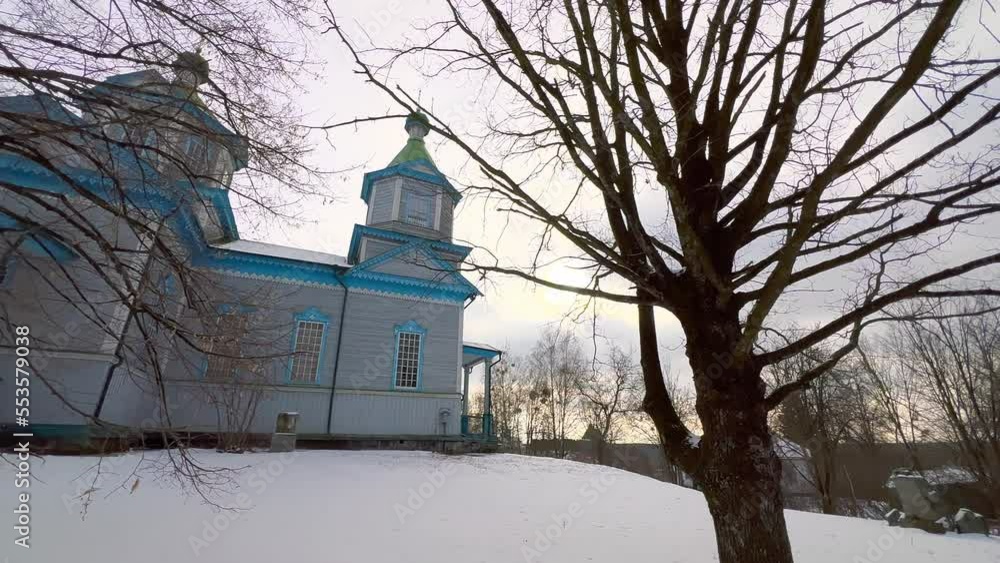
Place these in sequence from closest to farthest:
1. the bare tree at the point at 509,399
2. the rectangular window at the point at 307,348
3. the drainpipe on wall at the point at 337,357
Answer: the drainpipe on wall at the point at 337,357 < the rectangular window at the point at 307,348 < the bare tree at the point at 509,399

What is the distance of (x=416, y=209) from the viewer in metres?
17.7

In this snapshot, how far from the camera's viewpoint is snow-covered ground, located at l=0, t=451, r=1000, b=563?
414 centimetres

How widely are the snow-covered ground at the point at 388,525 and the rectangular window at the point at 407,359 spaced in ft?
19.6

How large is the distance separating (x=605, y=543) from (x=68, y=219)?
19.4 ft

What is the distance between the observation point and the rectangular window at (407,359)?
14.8 metres

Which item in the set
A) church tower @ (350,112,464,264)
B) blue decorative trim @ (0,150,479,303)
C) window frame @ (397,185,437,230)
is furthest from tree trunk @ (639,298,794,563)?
window frame @ (397,185,437,230)

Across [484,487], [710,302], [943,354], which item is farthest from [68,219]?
[943,354]

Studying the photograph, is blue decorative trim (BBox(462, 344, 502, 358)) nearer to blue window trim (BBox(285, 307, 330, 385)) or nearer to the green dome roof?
blue window trim (BBox(285, 307, 330, 385))

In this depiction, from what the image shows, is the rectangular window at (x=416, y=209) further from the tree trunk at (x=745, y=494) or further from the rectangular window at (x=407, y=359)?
the tree trunk at (x=745, y=494)

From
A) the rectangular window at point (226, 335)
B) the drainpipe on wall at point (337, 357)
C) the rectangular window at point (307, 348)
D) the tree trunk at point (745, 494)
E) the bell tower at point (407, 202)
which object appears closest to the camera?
the tree trunk at point (745, 494)

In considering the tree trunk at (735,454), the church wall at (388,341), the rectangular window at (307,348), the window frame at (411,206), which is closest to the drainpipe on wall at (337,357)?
the church wall at (388,341)

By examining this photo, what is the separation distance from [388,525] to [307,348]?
10.2 metres

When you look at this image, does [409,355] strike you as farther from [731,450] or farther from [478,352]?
[731,450]

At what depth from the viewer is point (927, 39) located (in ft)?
5.46
